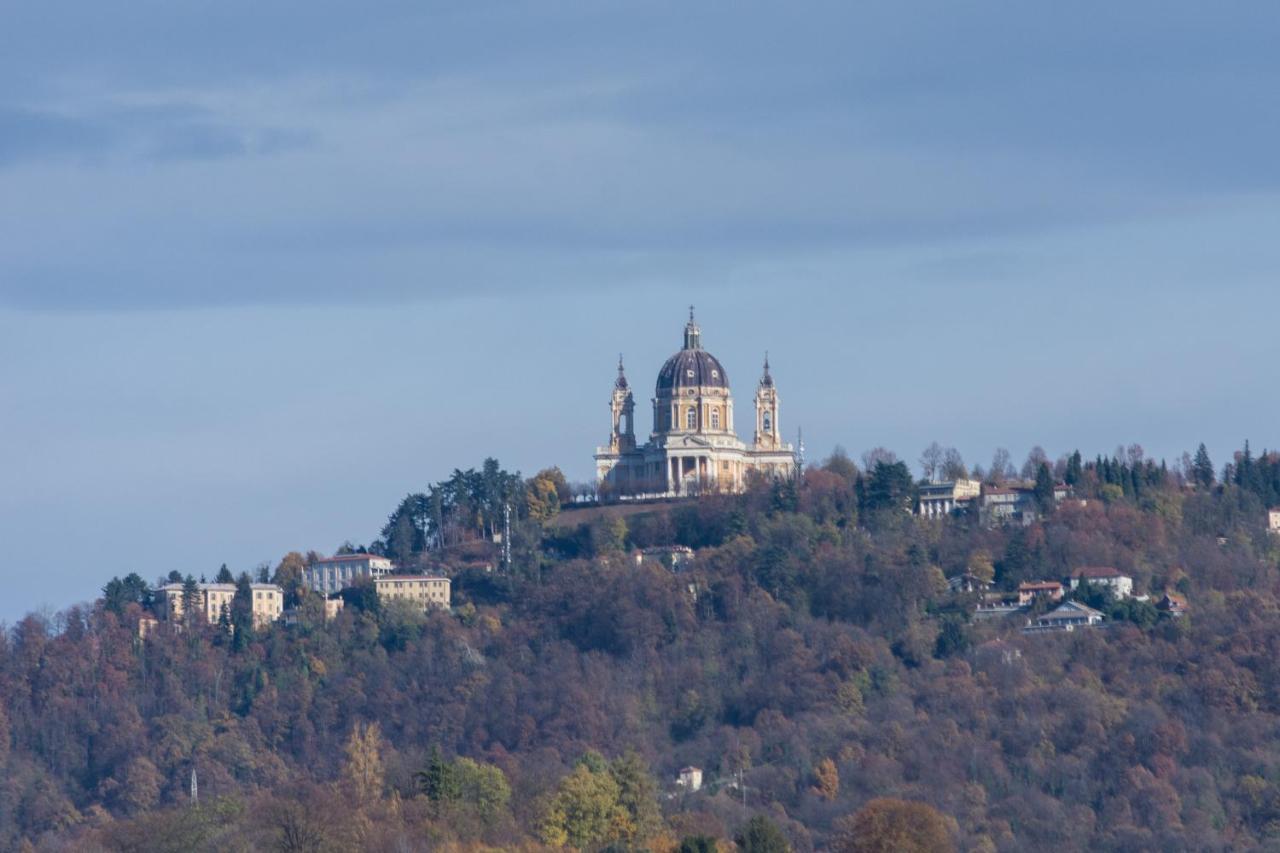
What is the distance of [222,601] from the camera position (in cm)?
14738

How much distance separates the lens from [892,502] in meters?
144

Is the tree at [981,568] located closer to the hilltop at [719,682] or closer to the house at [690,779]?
the hilltop at [719,682]

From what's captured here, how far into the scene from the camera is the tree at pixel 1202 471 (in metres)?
145

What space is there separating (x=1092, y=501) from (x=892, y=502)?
8.08m

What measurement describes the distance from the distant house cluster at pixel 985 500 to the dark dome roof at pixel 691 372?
483 inches

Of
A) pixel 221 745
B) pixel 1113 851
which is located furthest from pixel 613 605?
pixel 1113 851

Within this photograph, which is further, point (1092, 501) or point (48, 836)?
point (1092, 501)

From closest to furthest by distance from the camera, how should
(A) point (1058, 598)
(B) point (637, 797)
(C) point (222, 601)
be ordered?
(B) point (637, 797) < (A) point (1058, 598) < (C) point (222, 601)

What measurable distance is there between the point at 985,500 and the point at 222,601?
3072 centimetres

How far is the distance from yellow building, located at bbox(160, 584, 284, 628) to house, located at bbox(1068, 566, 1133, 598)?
32.2 m

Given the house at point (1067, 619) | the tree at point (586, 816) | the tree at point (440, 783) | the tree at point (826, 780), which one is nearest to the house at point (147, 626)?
the house at point (1067, 619)

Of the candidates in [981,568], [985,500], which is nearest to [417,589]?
[981,568]

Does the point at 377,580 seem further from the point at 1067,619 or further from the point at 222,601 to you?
the point at 1067,619

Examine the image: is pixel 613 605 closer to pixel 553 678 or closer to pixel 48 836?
pixel 553 678
